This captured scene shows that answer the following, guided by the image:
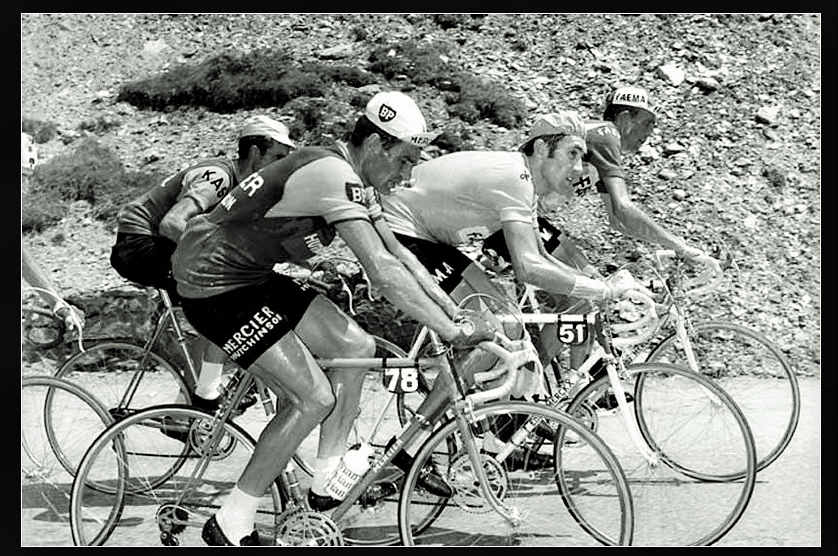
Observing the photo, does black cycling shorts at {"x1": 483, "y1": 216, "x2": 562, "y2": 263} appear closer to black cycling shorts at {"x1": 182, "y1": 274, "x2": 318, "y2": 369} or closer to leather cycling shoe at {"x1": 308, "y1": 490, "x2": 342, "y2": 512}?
black cycling shorts at {"x1": 182, "y1": 274, "x2": 318, "y2": 369}

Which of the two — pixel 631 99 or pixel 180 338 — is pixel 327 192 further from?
pixel 631 99

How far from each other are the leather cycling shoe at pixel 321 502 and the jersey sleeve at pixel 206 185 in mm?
1900

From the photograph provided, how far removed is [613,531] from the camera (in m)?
5.01

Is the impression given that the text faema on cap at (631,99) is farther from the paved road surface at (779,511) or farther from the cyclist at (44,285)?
the cyclist at (44,285)

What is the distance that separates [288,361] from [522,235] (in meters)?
1.40

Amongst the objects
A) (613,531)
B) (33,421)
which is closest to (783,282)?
(613,531)

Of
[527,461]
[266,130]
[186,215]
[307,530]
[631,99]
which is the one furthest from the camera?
[631,99]

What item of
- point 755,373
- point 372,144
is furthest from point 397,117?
point 755,373

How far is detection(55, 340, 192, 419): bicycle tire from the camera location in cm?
629

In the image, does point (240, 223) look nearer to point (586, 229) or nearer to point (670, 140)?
point (586, 229)

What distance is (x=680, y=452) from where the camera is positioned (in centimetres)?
593

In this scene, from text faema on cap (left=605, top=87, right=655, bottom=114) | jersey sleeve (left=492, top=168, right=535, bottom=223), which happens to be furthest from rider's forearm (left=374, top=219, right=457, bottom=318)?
text faema on cap (left=605, top=87, right=655, bottom=114)

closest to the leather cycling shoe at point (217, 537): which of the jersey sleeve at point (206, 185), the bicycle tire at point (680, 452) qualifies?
the bicycle tire at point (680, 452)

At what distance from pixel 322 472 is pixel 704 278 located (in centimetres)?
267
